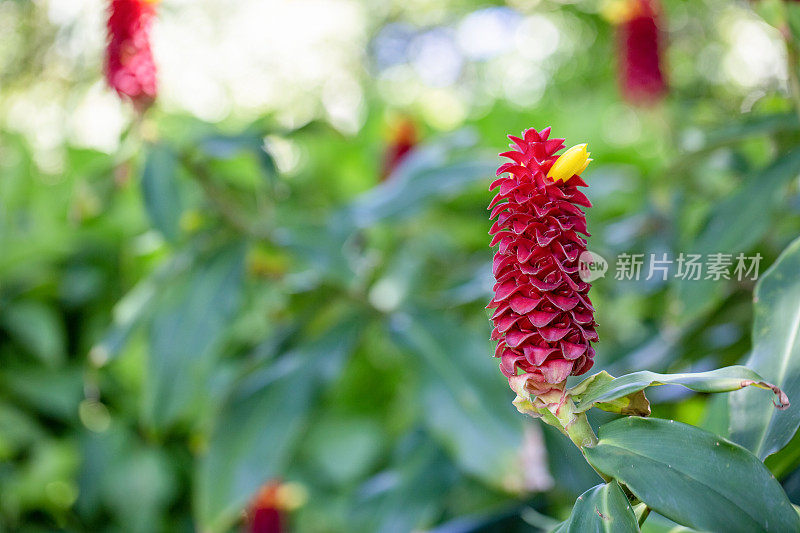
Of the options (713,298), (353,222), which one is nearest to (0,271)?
(353,222)

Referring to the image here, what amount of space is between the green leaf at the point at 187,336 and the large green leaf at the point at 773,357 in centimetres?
86

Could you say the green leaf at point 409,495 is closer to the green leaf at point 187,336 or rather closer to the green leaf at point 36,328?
the green leaf at point 187,336

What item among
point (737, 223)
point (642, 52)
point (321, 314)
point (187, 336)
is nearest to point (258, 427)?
point (187, 336)

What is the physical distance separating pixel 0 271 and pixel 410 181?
132cm

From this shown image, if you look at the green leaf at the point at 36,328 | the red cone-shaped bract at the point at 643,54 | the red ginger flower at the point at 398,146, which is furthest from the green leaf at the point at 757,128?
the green leaf at the point at 36,328

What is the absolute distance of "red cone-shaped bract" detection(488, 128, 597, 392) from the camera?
504mm

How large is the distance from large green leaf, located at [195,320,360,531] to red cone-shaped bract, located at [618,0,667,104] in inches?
45.3

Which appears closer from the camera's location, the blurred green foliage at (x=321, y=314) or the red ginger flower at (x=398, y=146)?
the blurred green foliage at (x=321, y=314)

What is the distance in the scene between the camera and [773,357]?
626 millimetres

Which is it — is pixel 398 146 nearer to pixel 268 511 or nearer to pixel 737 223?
pixel 268 511

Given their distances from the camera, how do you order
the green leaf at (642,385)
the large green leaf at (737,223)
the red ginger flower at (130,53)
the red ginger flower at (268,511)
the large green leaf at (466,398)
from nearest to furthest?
1. the green leaf at (642,385)
2. the large green leaf at (737,223)
3. the large green leaf at (466,398)
4. the red ginger flower at (130,53)
5. the red ginger flower at (268,511)

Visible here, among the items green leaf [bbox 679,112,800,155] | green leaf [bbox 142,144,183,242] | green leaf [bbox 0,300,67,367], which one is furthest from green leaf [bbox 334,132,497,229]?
green leaf [bbox 0,300,67,367]

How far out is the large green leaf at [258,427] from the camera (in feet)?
3.99

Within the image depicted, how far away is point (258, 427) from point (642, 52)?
144cm
